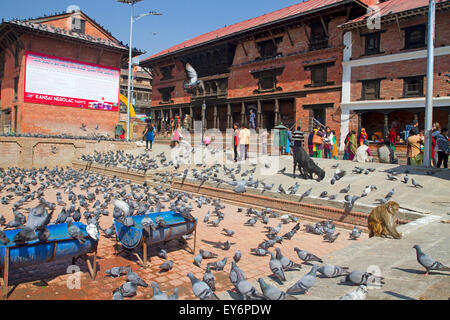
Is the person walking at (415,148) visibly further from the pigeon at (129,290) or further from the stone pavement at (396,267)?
the pigeon at (129,290)

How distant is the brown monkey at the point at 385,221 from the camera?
576 centimetres

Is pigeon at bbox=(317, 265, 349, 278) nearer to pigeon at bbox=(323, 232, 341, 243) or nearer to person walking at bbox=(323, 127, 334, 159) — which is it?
pigeon at bbox=(323, 232, 341, 243)

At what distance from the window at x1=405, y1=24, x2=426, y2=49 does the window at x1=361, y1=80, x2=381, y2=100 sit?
2.82m

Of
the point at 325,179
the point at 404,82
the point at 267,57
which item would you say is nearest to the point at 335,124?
the point at 404,82

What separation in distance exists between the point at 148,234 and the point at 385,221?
4206 millimetres

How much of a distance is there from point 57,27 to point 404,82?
1075 inches

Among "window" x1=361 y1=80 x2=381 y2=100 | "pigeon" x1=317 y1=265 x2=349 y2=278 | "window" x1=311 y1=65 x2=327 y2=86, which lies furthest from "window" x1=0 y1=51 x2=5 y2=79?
"pigeon" x1=317 y1=265 x2=349 y2=278

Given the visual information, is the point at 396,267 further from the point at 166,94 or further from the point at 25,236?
the point at 166,94

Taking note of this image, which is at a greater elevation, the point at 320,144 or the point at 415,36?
the point at 415,36

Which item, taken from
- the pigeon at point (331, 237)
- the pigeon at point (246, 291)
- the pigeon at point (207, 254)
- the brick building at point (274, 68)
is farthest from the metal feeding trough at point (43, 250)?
the brick building at point (274, 68)

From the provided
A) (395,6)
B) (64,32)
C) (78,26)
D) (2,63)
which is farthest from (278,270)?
(2,63)

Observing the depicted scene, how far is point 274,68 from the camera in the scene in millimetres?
26641

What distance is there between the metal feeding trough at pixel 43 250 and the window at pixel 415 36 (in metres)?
22.2

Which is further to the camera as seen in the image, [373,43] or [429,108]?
[373,43]
